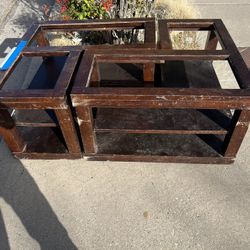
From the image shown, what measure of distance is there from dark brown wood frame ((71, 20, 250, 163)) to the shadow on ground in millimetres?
604

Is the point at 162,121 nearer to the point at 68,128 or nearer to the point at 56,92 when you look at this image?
the point at 68,128

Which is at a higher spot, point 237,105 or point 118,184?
point 237,105

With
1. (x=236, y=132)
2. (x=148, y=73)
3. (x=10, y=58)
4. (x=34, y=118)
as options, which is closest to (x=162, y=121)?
(x=148, y=73)

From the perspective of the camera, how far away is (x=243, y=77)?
1975 mm

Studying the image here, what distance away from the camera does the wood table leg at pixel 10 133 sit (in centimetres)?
222

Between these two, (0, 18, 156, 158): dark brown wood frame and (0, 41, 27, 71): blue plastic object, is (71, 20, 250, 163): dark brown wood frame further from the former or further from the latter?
(0, 41, 27, 71): blue plastic object

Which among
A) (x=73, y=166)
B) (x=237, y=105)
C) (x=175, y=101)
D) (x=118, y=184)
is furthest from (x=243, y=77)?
(x=73, y=166)

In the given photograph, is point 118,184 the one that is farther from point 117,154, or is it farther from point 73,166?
point 73,166

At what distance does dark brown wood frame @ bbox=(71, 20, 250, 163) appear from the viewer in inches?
73.5

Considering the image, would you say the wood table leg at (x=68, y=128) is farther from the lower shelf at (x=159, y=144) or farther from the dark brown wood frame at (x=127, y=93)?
the lower shelf at (x=159, y=144)

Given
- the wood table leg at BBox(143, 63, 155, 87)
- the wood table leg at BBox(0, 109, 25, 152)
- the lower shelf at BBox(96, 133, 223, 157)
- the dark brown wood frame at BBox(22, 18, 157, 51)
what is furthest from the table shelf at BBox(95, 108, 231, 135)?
the dark brown wood frame at BBox(22, 18, 157, 51)

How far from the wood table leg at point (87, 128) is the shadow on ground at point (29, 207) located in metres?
0.59

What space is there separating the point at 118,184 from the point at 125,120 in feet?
1.88

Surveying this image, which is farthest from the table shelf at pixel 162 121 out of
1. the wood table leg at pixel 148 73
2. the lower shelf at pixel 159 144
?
the wood table leg at pixel 148 73
